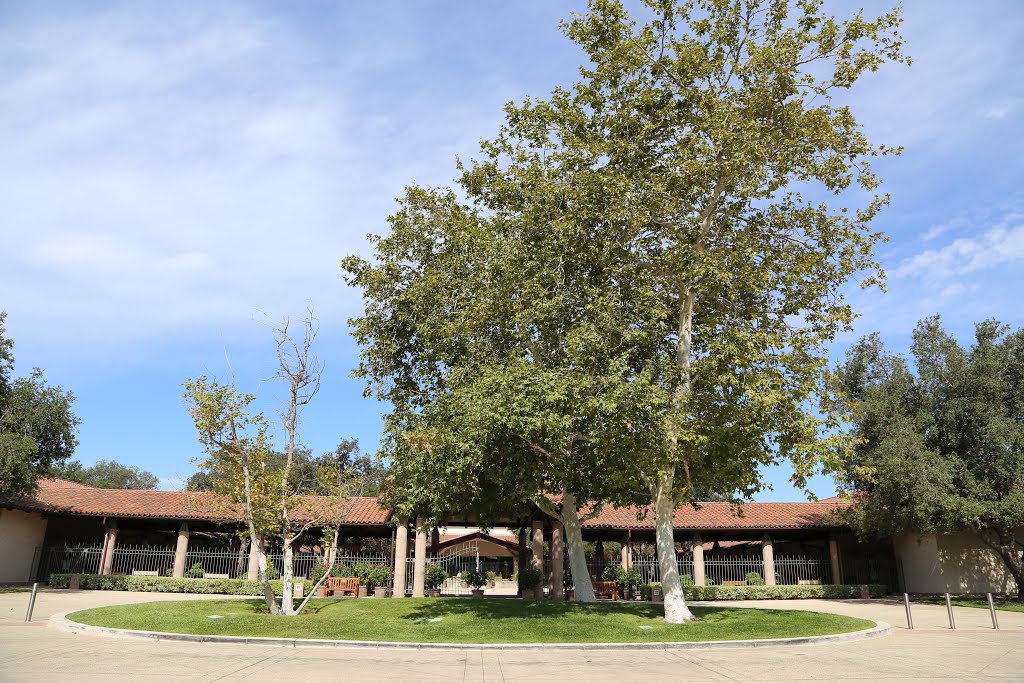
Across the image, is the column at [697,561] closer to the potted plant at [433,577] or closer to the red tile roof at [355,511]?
the red tile roof at [355,511]

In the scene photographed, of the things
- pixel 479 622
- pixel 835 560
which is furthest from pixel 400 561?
pixel 835 560

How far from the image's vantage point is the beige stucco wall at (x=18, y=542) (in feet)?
91.9

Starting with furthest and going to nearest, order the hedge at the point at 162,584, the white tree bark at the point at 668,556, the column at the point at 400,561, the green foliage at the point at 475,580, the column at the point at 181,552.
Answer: the green foliage at the point at 475,580
the column at the point at 181,552
the hedge at the point at 162,584
the column at the point at 400,561
the white tree bark at the point at 668,556

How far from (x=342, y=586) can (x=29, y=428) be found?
13435mm

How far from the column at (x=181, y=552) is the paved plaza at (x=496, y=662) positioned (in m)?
13.4

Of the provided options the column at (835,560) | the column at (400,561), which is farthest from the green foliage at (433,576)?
the column at (835,560)

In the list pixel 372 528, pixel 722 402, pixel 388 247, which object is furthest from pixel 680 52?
pixel 372 528

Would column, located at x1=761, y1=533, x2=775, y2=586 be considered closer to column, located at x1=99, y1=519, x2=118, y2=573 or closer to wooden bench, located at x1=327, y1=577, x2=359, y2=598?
wooden bench, located at x1=327, y1=577, x2=359, y2=598

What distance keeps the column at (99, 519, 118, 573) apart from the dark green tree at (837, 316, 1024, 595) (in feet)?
97.2

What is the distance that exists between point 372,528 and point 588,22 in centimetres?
2167

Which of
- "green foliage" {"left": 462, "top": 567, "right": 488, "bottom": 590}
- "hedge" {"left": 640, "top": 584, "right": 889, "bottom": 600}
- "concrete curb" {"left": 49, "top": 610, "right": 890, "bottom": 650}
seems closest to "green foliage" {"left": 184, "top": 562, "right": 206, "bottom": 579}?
"green foliage" {"left": 462, "top": 567, "right": 488, "bottom": 590}

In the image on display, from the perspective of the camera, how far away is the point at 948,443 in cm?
2669

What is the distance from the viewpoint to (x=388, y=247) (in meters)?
22.6

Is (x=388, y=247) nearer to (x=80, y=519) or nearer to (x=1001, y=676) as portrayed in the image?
(x=1001, y=676)
